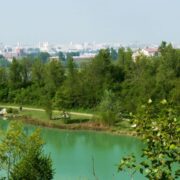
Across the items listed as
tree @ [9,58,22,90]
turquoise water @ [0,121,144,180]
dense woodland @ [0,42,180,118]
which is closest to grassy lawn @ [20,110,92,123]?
dense woodland @ [0,42,180,118]

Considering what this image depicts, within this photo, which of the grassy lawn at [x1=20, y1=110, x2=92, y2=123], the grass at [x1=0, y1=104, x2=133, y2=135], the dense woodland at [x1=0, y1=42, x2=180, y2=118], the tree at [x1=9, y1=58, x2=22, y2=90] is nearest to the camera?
the grass at [x1=0, y1=104, x2=133, y2=135]

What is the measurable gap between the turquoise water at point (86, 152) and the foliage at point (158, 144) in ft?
23.1

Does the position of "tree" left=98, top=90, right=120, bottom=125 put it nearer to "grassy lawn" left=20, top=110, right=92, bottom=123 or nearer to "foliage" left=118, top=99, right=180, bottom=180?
"grassy lawn" left=20, top=110, right=92, bottom=123

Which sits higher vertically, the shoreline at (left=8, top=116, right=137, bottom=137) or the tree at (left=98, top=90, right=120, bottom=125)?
the tree at (left=98, top=90, right=120, bottom=125)

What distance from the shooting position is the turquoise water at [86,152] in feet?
31.1

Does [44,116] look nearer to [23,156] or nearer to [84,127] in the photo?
[84,127]

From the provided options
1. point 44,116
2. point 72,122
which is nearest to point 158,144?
point 72,122

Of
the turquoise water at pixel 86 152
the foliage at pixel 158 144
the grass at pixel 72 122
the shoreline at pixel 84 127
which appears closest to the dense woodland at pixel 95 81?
the grass at pixel 72 122

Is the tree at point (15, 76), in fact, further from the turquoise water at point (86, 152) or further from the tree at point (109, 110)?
the tree at point (109, 110)

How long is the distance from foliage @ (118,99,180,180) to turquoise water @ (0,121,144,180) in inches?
278

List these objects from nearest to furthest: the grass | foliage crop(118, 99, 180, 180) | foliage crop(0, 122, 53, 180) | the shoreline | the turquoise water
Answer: foliage crop(118, 99, 180, 180) → foliage crop(0, 122, 53, 180) → the turquoise water → the shoreline → the grass

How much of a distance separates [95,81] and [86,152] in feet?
21.9

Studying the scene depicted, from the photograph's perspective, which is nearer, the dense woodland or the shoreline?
the shoreline

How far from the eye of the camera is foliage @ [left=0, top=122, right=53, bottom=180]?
6289 mm
